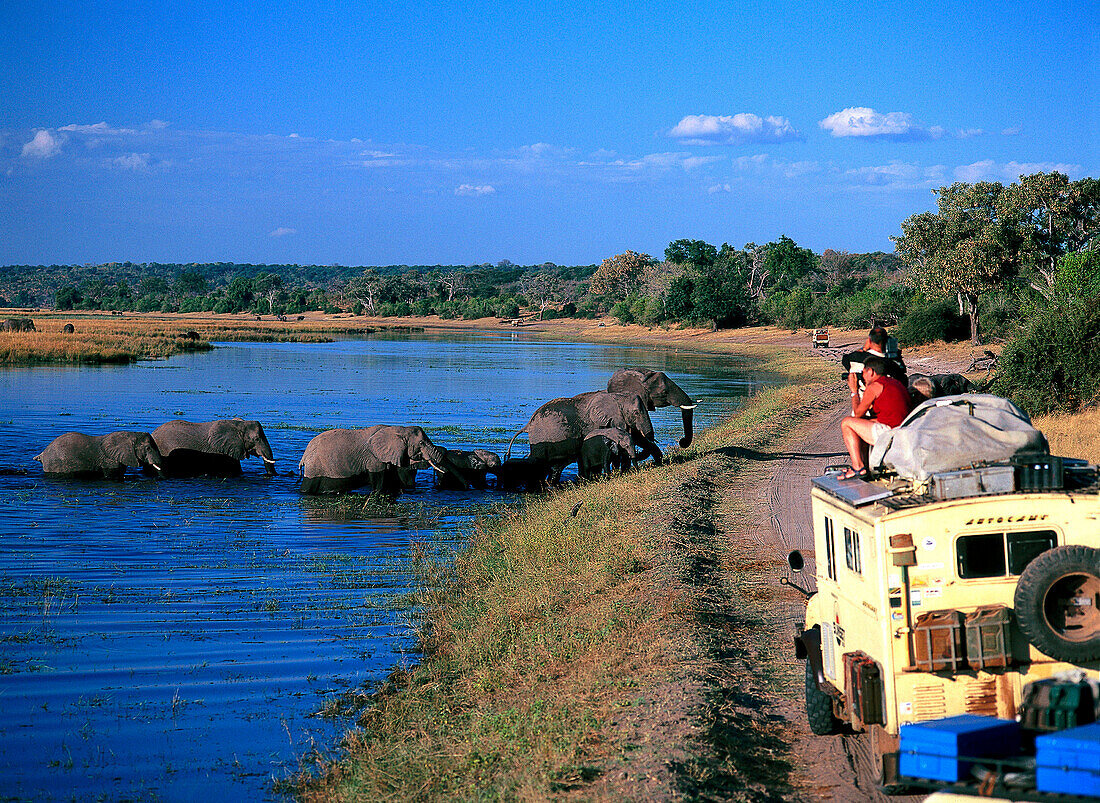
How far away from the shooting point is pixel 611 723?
24.1 ft

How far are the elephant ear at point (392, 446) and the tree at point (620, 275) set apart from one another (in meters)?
109

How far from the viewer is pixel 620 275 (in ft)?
436

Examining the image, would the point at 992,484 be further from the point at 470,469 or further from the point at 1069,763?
the point at 470,469

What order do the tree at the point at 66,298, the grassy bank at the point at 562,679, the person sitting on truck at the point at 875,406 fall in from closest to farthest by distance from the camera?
the grassy bank at the point at 562,679 < the person sitting on truck at the point at 875,406 < the tree at the point at 66,298

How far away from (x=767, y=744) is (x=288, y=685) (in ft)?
15.1

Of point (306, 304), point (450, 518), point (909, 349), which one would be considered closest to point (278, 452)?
point (450, 518)

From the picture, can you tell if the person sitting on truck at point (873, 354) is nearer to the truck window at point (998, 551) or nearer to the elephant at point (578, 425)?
the truck window at point (998, 551)

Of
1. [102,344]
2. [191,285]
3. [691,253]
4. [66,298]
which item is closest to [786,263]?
[691,253]

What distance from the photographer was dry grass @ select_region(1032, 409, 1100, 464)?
16547 mm

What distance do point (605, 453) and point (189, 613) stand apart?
10952 mm

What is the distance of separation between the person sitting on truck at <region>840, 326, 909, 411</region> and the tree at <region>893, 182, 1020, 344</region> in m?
37.5

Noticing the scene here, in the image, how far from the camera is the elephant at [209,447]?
22484mm

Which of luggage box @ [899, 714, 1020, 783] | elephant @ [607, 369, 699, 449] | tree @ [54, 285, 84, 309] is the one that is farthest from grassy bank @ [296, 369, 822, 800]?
tree @ [54, 285, 84, 309]

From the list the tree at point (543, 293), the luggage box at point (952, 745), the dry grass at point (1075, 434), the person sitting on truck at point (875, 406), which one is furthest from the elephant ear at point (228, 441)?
the tree at point (543, 293)
